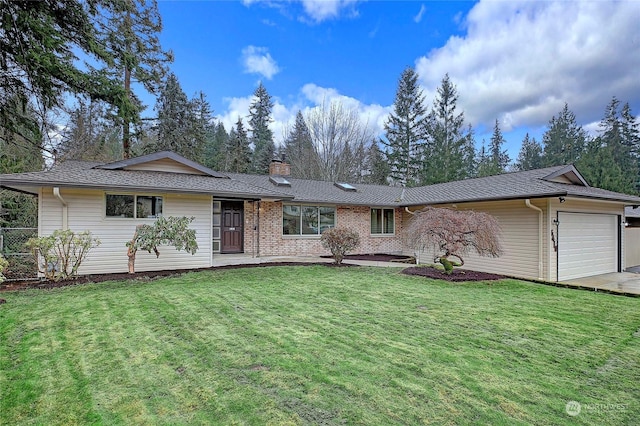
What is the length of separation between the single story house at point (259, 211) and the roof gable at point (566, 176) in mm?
42

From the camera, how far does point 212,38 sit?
14.1 metres

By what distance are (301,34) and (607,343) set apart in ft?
54.8

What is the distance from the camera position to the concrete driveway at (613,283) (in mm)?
7697

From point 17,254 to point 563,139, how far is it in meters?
42.4

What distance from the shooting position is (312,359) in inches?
134

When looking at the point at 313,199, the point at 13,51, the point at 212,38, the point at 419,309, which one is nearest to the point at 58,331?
the point at 419,309

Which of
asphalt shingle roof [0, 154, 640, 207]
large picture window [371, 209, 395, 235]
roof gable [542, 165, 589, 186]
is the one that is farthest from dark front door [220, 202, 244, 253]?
roof gable [542, 165, 589, 186]

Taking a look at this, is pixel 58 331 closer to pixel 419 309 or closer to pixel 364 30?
pixel 419 309

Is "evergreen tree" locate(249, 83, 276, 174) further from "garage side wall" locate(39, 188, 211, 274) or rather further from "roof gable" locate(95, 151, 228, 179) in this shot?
"garage side wall" locate(39, 188, 211, 274)

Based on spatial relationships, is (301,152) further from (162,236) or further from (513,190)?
(162,236)

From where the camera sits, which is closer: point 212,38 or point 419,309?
point 419,309

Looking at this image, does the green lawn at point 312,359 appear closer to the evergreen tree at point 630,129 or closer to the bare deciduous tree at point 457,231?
the bare deciduous tree at point 457,231

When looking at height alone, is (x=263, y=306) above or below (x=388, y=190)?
below

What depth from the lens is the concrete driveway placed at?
7697mm
